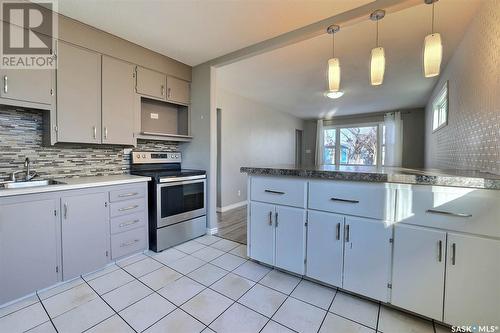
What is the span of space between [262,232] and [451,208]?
54.8 inches

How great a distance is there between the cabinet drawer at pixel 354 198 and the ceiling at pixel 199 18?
1.53 metres

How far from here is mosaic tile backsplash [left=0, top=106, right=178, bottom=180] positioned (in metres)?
1.93

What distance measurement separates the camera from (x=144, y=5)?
1886mm

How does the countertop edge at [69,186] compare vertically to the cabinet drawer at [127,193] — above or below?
above

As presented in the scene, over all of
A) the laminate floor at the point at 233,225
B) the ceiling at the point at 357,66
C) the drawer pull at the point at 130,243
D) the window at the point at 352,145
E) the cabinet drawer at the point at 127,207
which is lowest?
the laminate floor at the point at 233,225

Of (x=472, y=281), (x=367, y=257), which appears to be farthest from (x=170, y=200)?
(x=472, y=281)

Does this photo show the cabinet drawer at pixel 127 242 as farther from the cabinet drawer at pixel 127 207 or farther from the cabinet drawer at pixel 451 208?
the cabinet drawer at pixel 451 208

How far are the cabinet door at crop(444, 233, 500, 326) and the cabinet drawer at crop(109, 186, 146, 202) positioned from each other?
262 centimetres

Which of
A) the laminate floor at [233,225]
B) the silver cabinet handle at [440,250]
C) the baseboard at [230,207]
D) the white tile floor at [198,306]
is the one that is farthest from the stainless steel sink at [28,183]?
A: the silver cabinet handle at [440,250]

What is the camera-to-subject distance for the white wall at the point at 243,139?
4324mm

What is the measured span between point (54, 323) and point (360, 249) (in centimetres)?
212

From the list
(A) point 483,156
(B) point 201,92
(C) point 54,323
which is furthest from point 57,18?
(A) point 483,156

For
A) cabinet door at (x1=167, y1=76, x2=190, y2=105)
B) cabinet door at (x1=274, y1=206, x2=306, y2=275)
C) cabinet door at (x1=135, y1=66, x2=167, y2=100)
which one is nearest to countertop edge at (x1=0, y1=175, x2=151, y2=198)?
cabinet door at (x1=135, y1=66, x2=167, y2=100)

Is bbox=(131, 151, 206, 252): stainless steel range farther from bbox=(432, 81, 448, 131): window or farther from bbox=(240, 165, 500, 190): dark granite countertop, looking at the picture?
bbox=(432, 81, 448, 131): window
